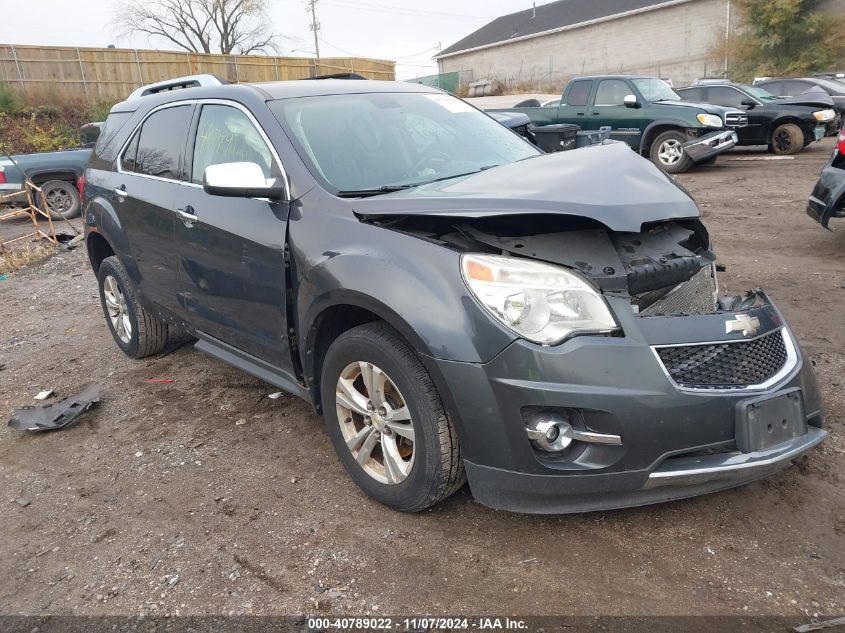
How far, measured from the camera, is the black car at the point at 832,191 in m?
5.90

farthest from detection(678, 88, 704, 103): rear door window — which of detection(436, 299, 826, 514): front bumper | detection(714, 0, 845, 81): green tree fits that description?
detection(714, 0, 845, 81): green tree

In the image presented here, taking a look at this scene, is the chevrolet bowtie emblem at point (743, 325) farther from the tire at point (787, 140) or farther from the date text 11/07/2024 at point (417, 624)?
the tire at point (787, 140)

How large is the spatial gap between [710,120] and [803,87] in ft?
21.8

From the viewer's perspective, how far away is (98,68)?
26172 mm

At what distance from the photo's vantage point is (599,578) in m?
2.38

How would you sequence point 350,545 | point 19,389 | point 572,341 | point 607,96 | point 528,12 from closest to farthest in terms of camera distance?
point 572,341 → point 350,545 → point 19,389 → point 607,96 → point 528,12

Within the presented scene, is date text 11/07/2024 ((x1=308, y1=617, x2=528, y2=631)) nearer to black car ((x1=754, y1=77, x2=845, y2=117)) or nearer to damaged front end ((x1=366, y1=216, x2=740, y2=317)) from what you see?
damaged front end ((x1=366, y1=216, x2=740, y2=317))

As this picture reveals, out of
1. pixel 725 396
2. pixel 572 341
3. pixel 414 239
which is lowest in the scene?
pixel 725 396

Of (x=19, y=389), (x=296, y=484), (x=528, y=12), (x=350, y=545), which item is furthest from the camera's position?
(x=528, y=12)

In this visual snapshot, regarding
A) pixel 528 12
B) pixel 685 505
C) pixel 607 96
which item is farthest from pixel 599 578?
pixel 528 12

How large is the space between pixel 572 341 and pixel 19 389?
425 centimetres

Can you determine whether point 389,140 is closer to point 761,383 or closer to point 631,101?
point 761,383

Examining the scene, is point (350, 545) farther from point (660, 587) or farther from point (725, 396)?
point (725, 396)

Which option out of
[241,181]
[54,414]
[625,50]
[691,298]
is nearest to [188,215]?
[241,181]
